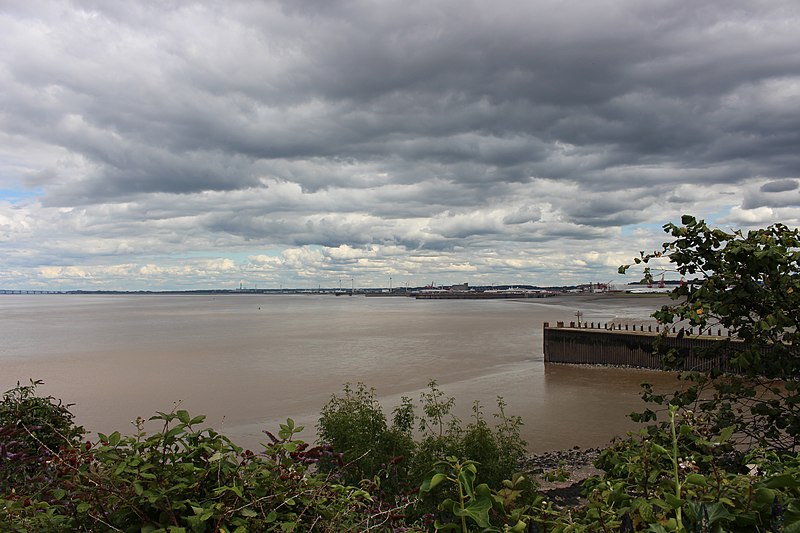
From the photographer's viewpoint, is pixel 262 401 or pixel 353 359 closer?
pixel 262 401

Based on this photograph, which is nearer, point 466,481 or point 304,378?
point 466,481

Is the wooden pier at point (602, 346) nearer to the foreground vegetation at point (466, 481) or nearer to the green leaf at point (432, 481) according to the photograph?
the foreground vegetation at point (466, 481)

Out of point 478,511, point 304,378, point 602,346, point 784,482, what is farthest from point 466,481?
point 602,346

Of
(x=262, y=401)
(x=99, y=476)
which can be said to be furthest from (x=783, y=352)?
(x=262, y=401)

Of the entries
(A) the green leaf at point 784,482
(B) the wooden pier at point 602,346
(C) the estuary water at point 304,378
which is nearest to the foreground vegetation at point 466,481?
(A) the green leaf at point 784,482

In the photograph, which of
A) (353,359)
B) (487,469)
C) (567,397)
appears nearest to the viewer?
(487,469)

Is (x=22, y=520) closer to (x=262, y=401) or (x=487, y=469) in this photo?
(x=487, y=469)

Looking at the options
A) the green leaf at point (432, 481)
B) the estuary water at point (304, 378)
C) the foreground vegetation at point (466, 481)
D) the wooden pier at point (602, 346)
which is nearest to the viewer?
the green leaf at point (432, 481)

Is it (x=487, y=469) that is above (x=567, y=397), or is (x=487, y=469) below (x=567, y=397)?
above

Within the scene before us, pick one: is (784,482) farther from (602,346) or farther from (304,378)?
(602,346)

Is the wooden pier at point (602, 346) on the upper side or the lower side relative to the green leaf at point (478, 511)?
lower

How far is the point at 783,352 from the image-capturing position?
16.4 ft

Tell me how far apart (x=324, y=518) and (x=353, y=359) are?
122 feet

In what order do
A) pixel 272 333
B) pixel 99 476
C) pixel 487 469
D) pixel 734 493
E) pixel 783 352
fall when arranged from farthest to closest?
1. pixel 272 333
2. pixel 487 469
3. pixel 783 352
4. pixel 99 476
5. pixel 734 493
